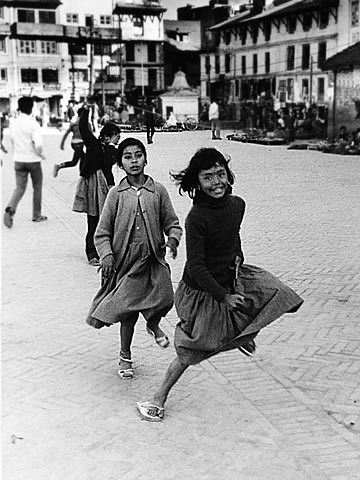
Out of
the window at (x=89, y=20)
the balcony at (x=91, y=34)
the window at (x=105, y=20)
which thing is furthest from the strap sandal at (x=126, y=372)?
the window at (x=89, y=20)

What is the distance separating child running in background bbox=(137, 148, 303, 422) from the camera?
334 cm

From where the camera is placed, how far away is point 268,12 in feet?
19.2

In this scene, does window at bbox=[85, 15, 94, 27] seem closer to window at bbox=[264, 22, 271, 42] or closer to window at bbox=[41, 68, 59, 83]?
window at bbox=[41, 68, 59, 83]

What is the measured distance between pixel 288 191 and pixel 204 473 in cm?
615

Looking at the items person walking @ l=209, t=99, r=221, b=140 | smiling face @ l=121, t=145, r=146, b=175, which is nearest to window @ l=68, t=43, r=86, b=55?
person walking @ l=209, t=99, r=221, b=140

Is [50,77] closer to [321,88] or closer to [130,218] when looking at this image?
[130,218]

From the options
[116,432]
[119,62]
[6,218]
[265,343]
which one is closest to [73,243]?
[6,218]

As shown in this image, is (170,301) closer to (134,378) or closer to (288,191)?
(134,378)

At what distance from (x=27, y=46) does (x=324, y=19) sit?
2866 millimetres

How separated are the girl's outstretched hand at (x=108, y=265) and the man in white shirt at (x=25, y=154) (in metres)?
4.14

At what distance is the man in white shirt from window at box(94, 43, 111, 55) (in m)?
2.10

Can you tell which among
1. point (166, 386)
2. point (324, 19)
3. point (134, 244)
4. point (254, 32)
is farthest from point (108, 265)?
point (324, 19)

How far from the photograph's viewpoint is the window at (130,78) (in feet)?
18.8

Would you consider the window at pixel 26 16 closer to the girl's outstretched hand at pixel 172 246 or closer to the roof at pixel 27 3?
the roof at pixel 27 3
